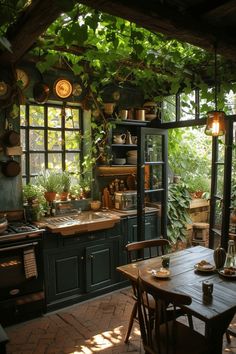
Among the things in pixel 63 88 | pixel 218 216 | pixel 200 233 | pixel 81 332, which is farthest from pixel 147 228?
pixel 63 88

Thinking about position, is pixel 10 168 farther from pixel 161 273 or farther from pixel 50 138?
pixel 161 273

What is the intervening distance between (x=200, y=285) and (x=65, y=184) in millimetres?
2461

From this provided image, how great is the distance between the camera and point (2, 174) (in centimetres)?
365

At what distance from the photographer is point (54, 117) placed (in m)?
4.37

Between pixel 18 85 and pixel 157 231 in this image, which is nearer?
pixel 18 85

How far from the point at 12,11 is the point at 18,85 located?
1697mm

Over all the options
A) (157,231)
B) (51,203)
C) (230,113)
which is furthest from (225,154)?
(51,203)

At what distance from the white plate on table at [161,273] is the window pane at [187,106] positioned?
248 centimetres

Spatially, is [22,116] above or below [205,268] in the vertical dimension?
above

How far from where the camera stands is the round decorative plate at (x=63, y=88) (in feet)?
13.1

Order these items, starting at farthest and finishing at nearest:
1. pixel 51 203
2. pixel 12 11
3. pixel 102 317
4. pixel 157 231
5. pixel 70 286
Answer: pixel 157 231 → pixel 51 203 → pixel 70 286 → pixel 102 317 → pixel 12 11


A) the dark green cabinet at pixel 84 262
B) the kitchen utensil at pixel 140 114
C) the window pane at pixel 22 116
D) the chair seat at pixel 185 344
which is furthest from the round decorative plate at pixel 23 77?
the chair seat at pixel 185 344

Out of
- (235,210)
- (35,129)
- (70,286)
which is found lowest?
(70,286)

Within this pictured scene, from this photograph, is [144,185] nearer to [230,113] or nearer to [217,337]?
[230,113]
